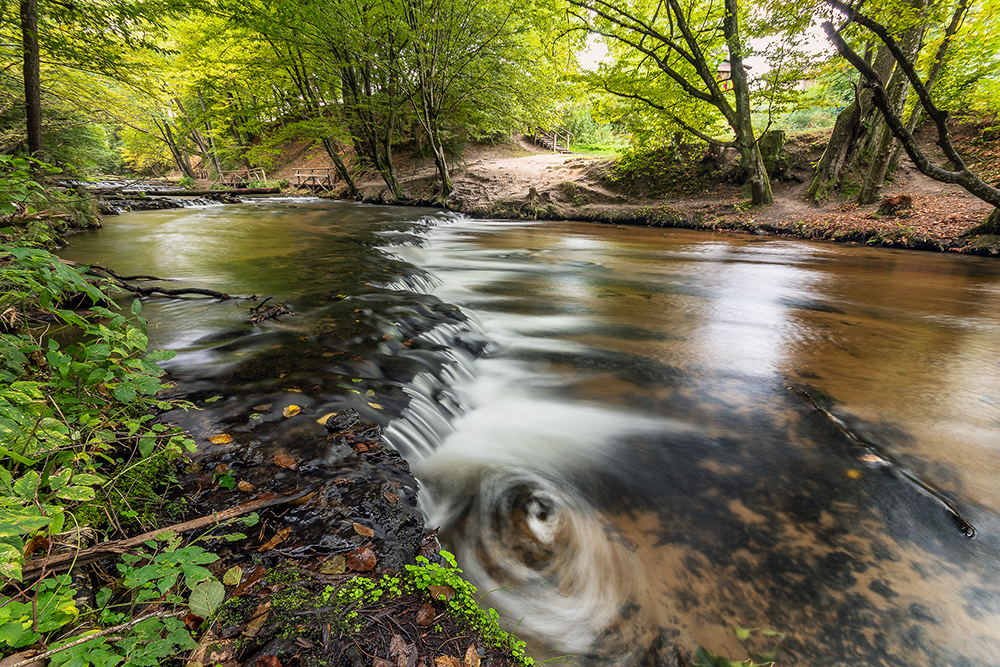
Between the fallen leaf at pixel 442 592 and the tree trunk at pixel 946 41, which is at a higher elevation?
the tree trunk at pixel 946 41

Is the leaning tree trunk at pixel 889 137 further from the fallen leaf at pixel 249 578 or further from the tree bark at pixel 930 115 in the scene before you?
the fallen leaf at pixel 249 578

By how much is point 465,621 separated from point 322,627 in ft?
1.62

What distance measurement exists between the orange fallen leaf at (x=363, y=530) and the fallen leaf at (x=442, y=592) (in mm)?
350

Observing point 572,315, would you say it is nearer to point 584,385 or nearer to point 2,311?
point 584,385

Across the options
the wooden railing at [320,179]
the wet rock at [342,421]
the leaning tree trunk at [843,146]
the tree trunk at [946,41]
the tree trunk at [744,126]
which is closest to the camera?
the wet rock at [342,421]

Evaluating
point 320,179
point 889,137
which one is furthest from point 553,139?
point 889,137

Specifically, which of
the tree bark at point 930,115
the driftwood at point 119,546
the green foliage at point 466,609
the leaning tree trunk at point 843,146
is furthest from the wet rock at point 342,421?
the leaning tree trunk at point 843,146

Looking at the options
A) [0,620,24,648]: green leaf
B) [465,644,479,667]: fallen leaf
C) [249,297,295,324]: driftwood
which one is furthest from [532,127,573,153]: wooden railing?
[0,620,24,648]: green leaf

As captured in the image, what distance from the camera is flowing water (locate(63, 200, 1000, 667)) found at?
1.83 meters

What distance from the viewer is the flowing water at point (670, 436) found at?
183cm

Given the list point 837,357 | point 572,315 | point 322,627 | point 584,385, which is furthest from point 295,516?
point 837,357

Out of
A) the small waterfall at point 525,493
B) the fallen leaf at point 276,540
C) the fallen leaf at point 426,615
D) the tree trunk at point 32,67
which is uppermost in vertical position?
the tree trunk at point 32,67

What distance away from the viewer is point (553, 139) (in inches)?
1158

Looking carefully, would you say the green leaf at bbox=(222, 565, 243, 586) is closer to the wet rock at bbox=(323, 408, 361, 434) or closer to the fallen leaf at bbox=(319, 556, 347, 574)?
the fallen leaf at bbox=(319, 556, 347, 574)
